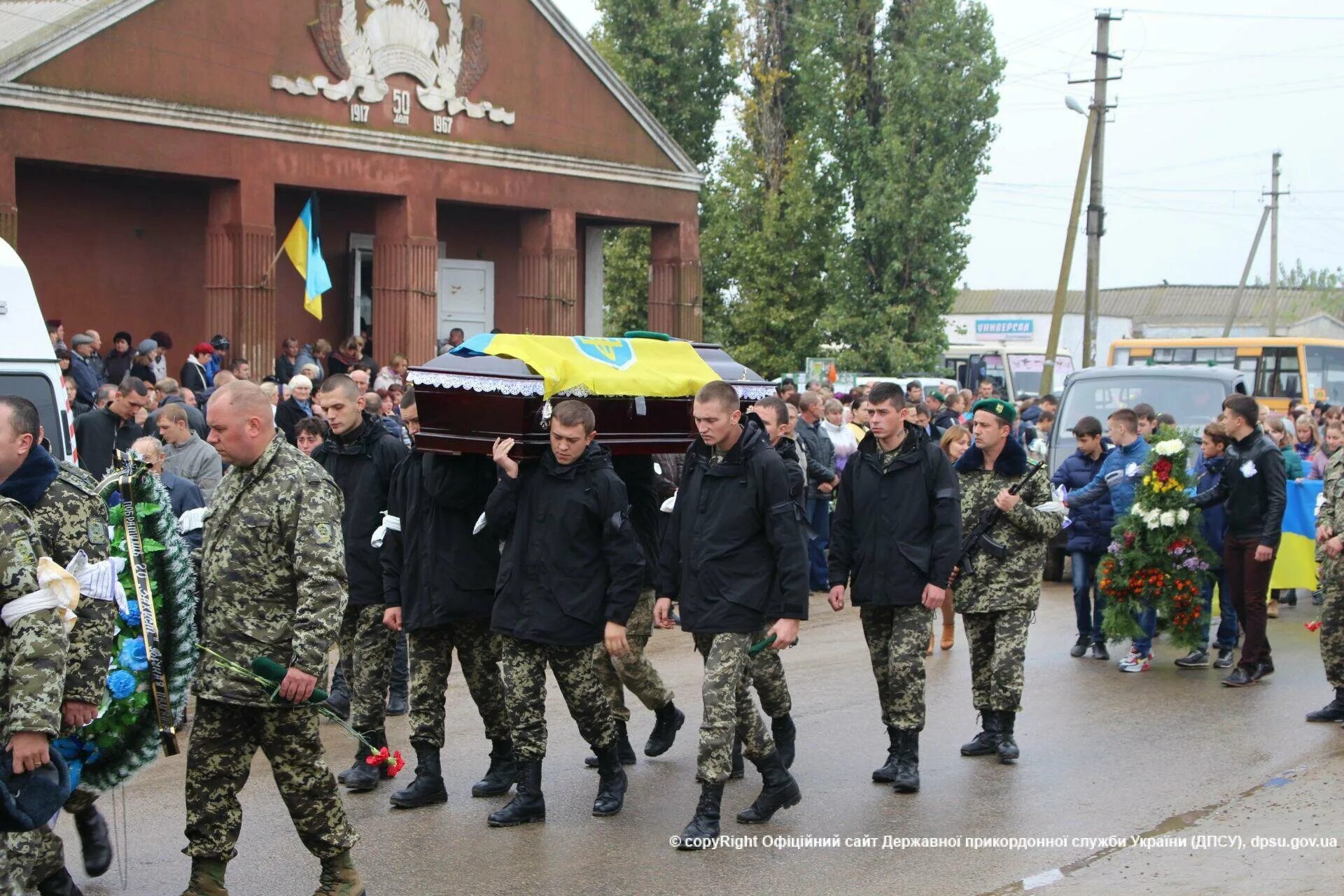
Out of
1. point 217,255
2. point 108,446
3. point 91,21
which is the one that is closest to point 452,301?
point 217,255

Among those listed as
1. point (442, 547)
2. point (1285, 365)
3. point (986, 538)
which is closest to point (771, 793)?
point (442, 547)

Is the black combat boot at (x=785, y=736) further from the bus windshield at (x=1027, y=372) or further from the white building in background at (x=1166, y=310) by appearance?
the white building in background at (x=1166, y=310)

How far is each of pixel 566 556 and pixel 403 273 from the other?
15882 mm

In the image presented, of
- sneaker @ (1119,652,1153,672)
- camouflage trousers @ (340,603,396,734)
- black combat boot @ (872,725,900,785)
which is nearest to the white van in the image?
camouflage trousers @ (340,603,396,734)

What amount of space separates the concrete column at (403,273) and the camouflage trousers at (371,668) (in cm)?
1451

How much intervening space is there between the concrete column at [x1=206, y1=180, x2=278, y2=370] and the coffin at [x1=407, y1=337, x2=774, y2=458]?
1302cm

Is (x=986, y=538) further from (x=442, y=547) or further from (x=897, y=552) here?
(x=442, y=547)

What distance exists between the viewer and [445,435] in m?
7.48

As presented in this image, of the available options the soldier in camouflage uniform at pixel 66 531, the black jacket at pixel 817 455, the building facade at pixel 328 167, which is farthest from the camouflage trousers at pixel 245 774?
the building facade at pixel 328 167

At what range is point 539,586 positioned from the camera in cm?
701

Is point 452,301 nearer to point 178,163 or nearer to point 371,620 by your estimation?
point 178,163

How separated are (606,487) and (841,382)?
25.5 m

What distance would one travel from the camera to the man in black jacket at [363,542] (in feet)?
25.1

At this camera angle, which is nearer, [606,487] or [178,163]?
[606,487]
